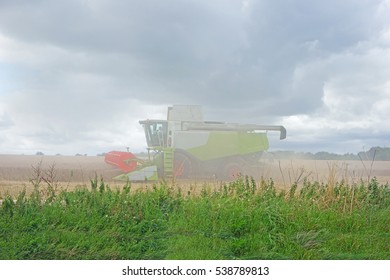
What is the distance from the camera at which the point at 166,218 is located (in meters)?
6.09

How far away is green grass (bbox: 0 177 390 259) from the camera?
516 centimetres

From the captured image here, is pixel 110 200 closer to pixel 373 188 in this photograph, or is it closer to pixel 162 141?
pixel 373 188

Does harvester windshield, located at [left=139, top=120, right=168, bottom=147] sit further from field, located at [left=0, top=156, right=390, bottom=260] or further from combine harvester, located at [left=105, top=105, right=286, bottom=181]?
field, located at [left=0, top=156, right=390, bottom=260]

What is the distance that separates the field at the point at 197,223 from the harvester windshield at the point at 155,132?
8672 millimetres

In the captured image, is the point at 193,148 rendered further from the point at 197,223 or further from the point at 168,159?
the point at 197,223

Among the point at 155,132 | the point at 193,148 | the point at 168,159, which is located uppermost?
the point at 155,132

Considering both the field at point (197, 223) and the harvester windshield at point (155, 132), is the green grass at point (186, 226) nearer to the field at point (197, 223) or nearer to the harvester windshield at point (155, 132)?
the field at point (197, 223)

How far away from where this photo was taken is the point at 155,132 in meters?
16.3

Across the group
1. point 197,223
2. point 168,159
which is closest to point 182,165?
point 168,159

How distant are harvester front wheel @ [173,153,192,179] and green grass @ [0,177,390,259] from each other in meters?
8.07

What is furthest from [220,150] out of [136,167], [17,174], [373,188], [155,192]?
[155,192]

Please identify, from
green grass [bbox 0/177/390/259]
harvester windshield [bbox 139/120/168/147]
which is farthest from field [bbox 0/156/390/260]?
harvester windshield [bbox 139/120/168/147]

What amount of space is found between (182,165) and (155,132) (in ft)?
5.75

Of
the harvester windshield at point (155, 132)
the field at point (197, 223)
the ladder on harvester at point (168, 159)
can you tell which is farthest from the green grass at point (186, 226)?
the harvester windshield at point (155, 132)
